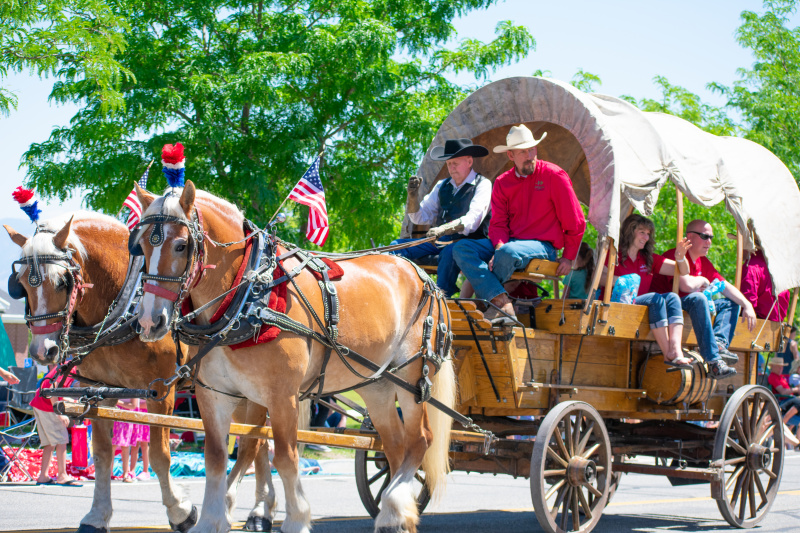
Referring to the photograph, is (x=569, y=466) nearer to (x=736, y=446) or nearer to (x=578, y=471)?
(x=578, y=471)

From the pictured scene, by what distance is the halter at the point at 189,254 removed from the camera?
4573mm

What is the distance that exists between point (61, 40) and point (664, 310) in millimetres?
7354

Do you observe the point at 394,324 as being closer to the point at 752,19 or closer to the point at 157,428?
the point at 157,428

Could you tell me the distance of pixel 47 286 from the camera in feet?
17.9

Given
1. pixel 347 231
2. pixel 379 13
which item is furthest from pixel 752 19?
pixel 347 231

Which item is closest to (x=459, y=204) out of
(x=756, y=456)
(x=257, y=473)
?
(x=257, y=473)

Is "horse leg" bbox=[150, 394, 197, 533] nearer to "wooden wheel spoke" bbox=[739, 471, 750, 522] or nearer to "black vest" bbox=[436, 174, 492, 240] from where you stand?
"black vest" bbox=[436, 174, 492, 240]

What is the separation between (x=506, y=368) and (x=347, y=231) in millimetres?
8477

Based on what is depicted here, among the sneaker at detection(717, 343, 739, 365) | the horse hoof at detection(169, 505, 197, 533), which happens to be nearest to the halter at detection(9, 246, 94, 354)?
the horse hoof at detection(169, 505, 197, 533)

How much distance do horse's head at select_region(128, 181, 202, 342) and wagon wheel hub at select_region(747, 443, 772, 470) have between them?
5.21 metres

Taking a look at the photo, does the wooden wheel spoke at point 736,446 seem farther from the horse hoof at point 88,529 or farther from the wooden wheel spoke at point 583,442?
the horse hoof at point 88,529

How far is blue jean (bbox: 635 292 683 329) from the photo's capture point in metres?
→ 6.86

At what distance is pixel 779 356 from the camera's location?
15.4m

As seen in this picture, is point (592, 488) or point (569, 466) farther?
point (592, 488)
